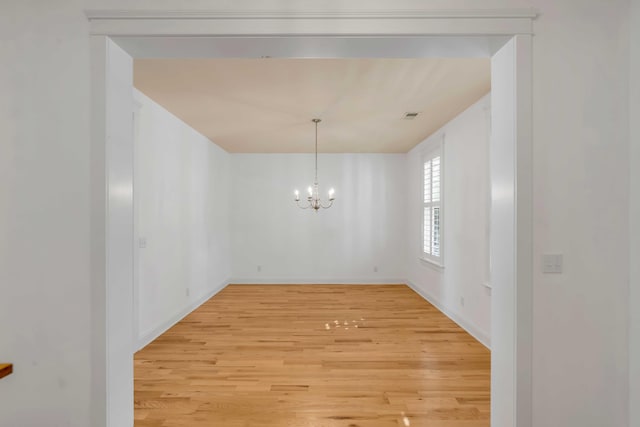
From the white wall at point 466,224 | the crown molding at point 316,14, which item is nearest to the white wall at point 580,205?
the crown molding at point 316,14

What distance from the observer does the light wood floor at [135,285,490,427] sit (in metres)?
2.25

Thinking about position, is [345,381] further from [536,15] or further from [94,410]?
[536,15]

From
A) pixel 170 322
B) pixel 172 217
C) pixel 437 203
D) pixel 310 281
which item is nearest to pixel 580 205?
pixel 437 203

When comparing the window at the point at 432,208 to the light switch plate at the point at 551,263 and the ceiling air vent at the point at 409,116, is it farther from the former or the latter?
the light switch plate at the point at 551,263

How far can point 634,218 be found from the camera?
62.3 inches

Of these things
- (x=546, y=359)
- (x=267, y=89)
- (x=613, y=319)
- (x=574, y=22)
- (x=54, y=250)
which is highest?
(x=267, y=89)

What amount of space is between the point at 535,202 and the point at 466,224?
8.32 feet

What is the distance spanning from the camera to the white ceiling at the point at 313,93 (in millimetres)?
2666

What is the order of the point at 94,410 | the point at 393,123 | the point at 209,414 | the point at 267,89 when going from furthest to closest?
the point at 393,123
the point at 267,89
the point at 209,414
the point at 94,410

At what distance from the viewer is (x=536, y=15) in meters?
1.62

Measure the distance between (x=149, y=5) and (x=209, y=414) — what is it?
8.42 feet

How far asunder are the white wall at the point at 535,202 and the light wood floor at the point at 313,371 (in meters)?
0.85

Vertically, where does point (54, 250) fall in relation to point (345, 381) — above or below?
above

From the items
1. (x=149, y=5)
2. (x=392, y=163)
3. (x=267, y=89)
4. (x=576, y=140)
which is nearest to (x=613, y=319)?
(x=576, y=140)
